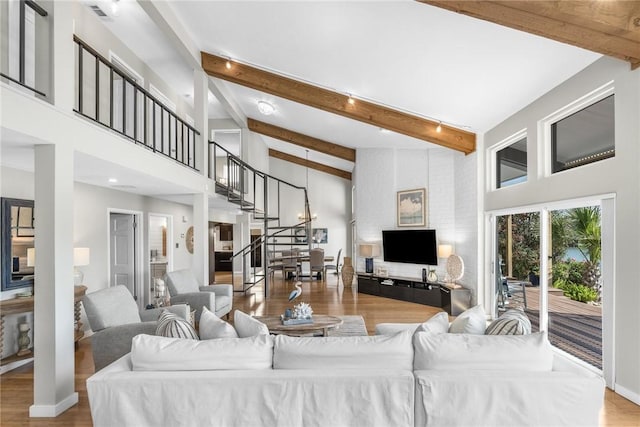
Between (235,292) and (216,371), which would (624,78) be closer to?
(216,371)

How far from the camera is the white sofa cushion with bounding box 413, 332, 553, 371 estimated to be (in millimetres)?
2400

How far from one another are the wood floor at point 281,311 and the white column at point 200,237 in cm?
130

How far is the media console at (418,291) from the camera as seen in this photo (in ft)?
22.8

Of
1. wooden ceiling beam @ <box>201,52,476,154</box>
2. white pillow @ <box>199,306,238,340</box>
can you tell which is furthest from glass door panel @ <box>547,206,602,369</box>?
white pillow @ <box>199,306,238,340</box>

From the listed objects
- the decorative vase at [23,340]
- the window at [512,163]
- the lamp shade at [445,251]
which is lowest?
the decorative vase at [23,340]

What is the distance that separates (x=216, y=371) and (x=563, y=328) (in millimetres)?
4416

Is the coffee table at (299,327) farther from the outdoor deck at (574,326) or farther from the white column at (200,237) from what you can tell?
the outdoor deck at (574,326)

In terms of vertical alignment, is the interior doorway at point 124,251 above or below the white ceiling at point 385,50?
below

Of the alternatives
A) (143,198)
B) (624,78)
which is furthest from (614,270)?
(143,198)

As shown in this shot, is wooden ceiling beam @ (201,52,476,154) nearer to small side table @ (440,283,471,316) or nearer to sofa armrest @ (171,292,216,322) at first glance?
small side table @ (440,283,471,316)

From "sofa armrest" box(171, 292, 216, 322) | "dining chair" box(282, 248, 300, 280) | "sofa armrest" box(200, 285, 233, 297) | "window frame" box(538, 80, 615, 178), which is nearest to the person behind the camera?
"window frame" box(538, 80, 615, 178)

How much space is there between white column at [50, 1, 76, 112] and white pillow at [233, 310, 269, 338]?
2.34m

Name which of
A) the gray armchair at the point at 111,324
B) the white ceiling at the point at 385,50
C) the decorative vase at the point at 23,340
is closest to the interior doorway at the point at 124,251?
the white ceiling at the point at 385,50

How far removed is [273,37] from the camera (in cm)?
503
